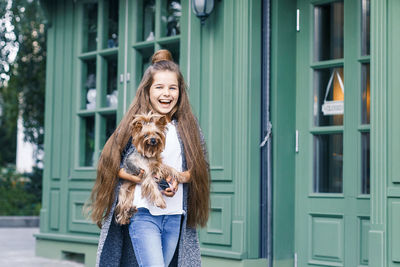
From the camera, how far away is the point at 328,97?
621cm

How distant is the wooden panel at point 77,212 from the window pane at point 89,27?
5.54ft

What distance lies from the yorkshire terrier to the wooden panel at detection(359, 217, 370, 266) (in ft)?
7.60

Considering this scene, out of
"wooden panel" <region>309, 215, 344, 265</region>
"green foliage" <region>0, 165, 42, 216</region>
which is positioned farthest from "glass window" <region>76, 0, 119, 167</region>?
"green foliage" <region>0, 165, 42, 216</region>

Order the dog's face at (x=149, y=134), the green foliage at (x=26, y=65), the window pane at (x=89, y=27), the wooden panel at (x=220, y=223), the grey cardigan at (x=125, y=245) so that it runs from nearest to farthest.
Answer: the dog's face at (x=149, y=134), the grey cardigan at (x=125, y=245), the wooden panel at (x=220, y=223), the window pane at (x=89, y=27), the green foliage at (x=26, y=65)

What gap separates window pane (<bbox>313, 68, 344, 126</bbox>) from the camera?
240 inches

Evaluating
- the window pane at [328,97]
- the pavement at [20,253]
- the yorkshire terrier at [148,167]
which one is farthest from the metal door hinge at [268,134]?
the pavement at [20,253]

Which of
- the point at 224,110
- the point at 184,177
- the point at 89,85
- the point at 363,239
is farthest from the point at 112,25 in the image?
the point at 184,177

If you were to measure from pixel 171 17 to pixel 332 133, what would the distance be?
88.5 inches

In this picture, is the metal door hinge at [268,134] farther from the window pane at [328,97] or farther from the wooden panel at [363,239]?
the wooden panel at [363,239]

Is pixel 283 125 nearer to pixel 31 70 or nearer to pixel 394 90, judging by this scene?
pixel 394 90

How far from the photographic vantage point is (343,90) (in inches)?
239

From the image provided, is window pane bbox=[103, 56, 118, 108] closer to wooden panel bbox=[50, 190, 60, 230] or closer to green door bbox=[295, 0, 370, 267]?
wooden panel bbox=[50, 190, 60, 230]

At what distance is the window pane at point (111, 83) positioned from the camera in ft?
26.7

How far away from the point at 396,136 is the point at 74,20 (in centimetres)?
486
